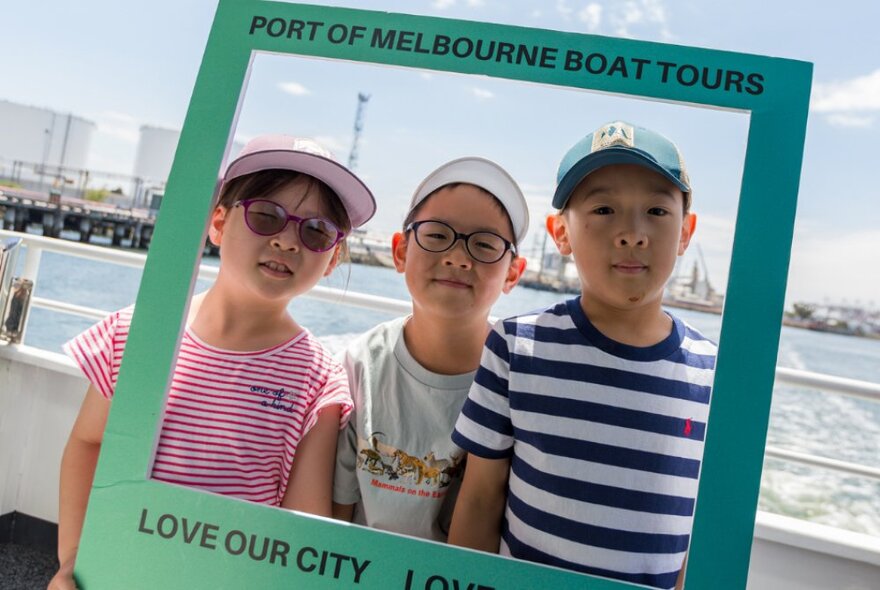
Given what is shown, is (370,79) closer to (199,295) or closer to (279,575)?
(199,295)

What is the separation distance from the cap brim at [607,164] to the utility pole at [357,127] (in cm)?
35

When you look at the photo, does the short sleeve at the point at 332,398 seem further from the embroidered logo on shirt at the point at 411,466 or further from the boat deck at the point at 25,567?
the boat deck at the point at 25,567

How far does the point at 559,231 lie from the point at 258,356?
0.53 m

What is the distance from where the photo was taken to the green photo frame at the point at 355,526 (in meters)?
0.76

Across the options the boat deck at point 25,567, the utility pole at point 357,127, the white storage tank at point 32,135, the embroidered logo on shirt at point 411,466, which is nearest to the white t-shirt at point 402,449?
the embroidered logo on shirt at point 411,466

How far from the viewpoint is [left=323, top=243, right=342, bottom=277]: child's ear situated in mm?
1030

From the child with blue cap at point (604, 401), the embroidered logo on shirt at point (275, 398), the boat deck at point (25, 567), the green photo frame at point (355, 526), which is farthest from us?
the boat deck at point (25, 567)

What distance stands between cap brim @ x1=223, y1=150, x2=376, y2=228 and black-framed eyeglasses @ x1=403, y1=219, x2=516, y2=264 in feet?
0.33

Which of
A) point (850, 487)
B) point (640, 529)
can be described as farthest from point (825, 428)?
point (640, 529)

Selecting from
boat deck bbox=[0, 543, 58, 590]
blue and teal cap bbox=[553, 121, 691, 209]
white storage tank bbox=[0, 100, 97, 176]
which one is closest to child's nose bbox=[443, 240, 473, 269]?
blue and teal cap bbox=[553, 121, 691, 209]

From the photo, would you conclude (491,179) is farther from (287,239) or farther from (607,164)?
(287,239)

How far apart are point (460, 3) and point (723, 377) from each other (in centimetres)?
71

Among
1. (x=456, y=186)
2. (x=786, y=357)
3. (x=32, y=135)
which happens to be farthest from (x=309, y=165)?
(x=32, y=135)

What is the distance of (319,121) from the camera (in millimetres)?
1045
